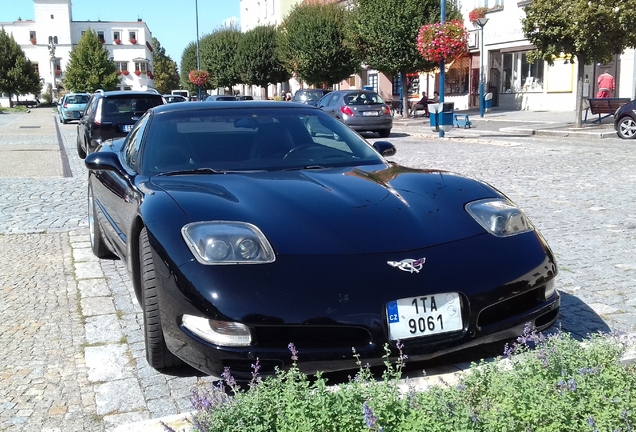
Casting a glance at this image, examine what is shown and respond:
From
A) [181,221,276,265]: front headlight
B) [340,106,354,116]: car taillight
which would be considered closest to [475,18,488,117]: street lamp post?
[340,106,354,116]: car taillight

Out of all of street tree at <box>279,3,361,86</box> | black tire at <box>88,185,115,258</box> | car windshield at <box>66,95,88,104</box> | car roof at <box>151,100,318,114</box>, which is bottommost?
black tire at <box>88,185,115,258</box>

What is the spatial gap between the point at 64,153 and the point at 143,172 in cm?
1450

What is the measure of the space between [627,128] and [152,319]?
56.0ft

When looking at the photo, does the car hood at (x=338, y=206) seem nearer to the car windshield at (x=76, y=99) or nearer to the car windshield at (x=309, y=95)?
the car windshield at (x=309, y=95)

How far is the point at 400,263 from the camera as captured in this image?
300cm

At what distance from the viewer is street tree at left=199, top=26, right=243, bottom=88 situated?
6262 cm

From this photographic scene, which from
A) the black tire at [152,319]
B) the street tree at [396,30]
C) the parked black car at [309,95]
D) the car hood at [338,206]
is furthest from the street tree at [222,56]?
the black tire at [152,319]

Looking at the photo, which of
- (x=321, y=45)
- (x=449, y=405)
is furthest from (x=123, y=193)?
(x=321, y=45)

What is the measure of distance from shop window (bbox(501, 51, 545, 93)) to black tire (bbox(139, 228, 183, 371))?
1265 inches

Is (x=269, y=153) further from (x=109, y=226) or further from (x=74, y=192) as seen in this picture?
(x=74, y=192)

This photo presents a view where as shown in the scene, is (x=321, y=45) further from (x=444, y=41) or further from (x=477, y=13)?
(x=444, y=41)

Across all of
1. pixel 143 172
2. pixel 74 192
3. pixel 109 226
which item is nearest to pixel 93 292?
pixel 109 226

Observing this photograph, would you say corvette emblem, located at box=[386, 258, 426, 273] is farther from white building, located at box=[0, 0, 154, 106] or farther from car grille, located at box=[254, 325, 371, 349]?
white building, located at box=[0, 0, 154, 106]

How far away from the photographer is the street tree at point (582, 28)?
62.7 ft
